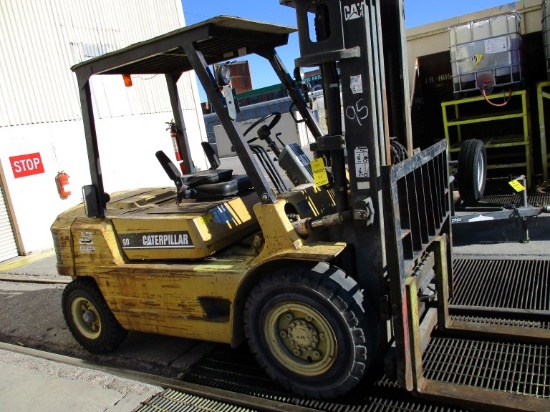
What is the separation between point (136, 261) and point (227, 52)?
206cm

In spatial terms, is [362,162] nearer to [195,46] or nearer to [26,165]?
[195,46]

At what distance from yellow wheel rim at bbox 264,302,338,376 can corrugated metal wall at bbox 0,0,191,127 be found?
27.9 ft

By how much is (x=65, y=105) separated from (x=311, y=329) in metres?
9.58

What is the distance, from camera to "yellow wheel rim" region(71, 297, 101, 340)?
4656 millimetres

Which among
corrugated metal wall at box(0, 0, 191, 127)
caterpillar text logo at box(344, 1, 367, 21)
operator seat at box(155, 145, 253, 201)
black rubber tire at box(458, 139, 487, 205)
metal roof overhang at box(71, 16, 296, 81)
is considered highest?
corrugated metal wall at box(0, 0, 191, 127)

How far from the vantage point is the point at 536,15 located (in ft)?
26.9

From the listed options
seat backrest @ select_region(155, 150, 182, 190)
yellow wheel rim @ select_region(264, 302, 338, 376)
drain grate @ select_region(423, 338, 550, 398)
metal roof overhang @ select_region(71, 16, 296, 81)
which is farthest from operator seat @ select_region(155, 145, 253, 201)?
drain grate @ select_region(423, 338, 550, 398)

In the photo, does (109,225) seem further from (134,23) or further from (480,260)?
(134,23)

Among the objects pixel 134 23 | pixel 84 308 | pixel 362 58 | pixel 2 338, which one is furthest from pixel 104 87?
pixel 362 58

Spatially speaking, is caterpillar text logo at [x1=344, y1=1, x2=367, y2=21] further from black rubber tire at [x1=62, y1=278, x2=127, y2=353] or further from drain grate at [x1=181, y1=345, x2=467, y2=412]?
black rubber tire at [x1=62, y1=278, x2=127, y2=353]

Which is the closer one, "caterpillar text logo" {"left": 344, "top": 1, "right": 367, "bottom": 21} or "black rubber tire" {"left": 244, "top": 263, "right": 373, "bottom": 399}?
"caterpillar text logo" {"left": 344, "top": 1, "right": 367, "bottom": 21}

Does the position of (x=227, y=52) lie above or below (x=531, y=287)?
above

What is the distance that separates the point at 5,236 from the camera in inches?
385

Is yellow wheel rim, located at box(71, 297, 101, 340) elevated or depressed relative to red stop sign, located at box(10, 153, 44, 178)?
depressed
